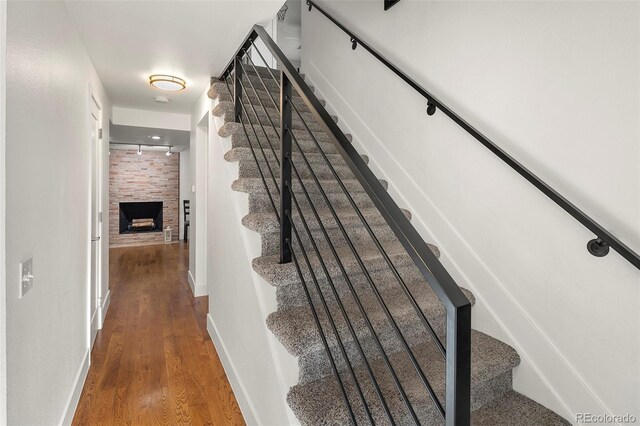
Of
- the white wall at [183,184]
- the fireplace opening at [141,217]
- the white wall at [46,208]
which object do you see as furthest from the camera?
the white wall at [183,184]

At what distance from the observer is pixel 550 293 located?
150 centimetres

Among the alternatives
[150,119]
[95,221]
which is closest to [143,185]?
[150,119]

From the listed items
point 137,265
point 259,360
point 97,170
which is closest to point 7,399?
point 259,360

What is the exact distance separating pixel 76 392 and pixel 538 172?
2.87 m

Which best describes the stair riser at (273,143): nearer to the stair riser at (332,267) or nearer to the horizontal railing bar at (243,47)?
the horizontal railing bar at (243,47)

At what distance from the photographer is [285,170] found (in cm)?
152

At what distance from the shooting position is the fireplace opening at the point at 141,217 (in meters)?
7.77

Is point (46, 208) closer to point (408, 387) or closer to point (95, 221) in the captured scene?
point (95, 221)

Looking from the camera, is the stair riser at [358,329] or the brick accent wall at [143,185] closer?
the stair riser at [358,329]

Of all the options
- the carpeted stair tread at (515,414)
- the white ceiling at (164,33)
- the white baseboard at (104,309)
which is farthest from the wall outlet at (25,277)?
the white baseboard at (104,309)

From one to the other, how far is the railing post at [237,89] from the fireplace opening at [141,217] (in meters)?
6.68

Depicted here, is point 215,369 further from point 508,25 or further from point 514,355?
point 508,25

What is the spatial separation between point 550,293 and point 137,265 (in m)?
5.99

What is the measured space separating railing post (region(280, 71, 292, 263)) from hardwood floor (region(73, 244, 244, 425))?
1.20 meters
